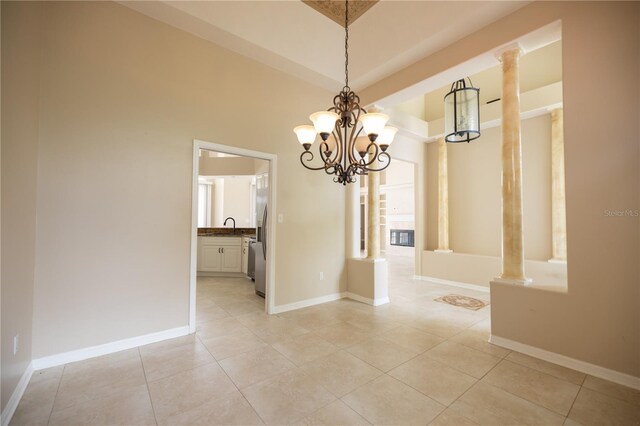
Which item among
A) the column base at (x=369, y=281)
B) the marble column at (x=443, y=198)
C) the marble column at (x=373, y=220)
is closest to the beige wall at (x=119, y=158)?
the marble column at (x=373, y=220)

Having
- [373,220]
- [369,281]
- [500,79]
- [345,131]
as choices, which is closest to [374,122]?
[345,131]

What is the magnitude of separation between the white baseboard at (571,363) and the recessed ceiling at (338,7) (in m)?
3.97

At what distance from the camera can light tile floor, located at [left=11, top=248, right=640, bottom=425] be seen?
1.75m

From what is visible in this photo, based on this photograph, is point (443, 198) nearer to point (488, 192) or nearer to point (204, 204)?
point (488, 192)

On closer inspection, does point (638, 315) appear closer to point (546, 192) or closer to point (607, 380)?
point (607, 380)

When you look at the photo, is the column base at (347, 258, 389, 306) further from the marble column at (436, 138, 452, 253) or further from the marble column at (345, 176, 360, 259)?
the marble column at (436, 138, 452, 253)

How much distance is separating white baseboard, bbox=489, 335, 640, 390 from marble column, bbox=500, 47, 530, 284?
61cm

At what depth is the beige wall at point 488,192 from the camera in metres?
4.89

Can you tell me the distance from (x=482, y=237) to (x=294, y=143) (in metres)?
4.30

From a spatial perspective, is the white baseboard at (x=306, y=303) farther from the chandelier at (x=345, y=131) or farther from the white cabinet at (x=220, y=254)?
the white cabinet at (x=220, y=254)

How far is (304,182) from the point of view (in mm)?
4082

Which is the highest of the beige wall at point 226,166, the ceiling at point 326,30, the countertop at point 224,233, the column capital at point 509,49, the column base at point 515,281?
the ceiling at point 326,30

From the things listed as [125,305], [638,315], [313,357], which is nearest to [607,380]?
[638,315]

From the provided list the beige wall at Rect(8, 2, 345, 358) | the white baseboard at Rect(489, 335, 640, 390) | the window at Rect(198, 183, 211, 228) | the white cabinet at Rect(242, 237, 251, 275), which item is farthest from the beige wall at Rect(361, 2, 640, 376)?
the window at Rect(198, 183, 211, 228)
